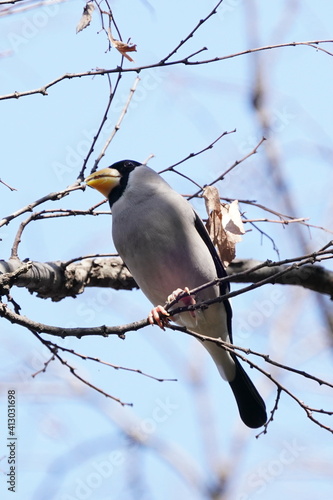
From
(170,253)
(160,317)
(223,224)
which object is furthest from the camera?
(170,253)

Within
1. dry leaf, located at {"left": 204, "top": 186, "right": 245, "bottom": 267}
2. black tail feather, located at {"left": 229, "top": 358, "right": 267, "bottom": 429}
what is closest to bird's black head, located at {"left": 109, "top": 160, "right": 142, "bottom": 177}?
dry leaf, located at {"left": 204, "top": 186, "right": 245, "bottom": 267}

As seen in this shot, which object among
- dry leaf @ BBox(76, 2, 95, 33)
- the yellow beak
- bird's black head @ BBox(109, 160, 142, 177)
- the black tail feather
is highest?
bird's black head @ BBox(109, 160, 142, 177)

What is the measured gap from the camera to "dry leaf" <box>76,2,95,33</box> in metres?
2.90

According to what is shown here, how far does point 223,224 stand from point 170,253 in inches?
18.7

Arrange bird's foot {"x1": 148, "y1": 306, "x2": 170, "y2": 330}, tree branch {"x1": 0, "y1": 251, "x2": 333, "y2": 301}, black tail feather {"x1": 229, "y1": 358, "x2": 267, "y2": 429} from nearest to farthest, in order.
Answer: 1. bird's foot {"x1": 148, "y1": 306, "x2": 170, "y2": 330}
2. tree branch {"x1": 0, "y1": 251, "x2": 333, "y2": 301}
3. black tail feather {"x1": 229, "y1": 358, "x2": 267, "y2": 429}

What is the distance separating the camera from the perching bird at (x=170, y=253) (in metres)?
3.75

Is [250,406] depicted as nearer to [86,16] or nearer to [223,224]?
[223,224]

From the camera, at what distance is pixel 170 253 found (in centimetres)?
374

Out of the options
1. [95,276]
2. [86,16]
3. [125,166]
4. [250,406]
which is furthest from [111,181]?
[250,406]

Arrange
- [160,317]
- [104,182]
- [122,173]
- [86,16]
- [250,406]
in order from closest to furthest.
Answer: [86,16], [160,317], [250,406], [104,182], [122,173]

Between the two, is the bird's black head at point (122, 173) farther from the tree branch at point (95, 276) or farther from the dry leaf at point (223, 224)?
the dry leaf at point (223, 224)

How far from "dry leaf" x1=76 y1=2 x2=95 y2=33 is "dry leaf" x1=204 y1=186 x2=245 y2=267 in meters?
1.03

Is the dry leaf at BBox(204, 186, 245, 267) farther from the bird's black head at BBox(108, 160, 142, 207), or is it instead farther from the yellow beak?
the yellow beak

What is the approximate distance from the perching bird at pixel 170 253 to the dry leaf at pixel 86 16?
4.16ft
